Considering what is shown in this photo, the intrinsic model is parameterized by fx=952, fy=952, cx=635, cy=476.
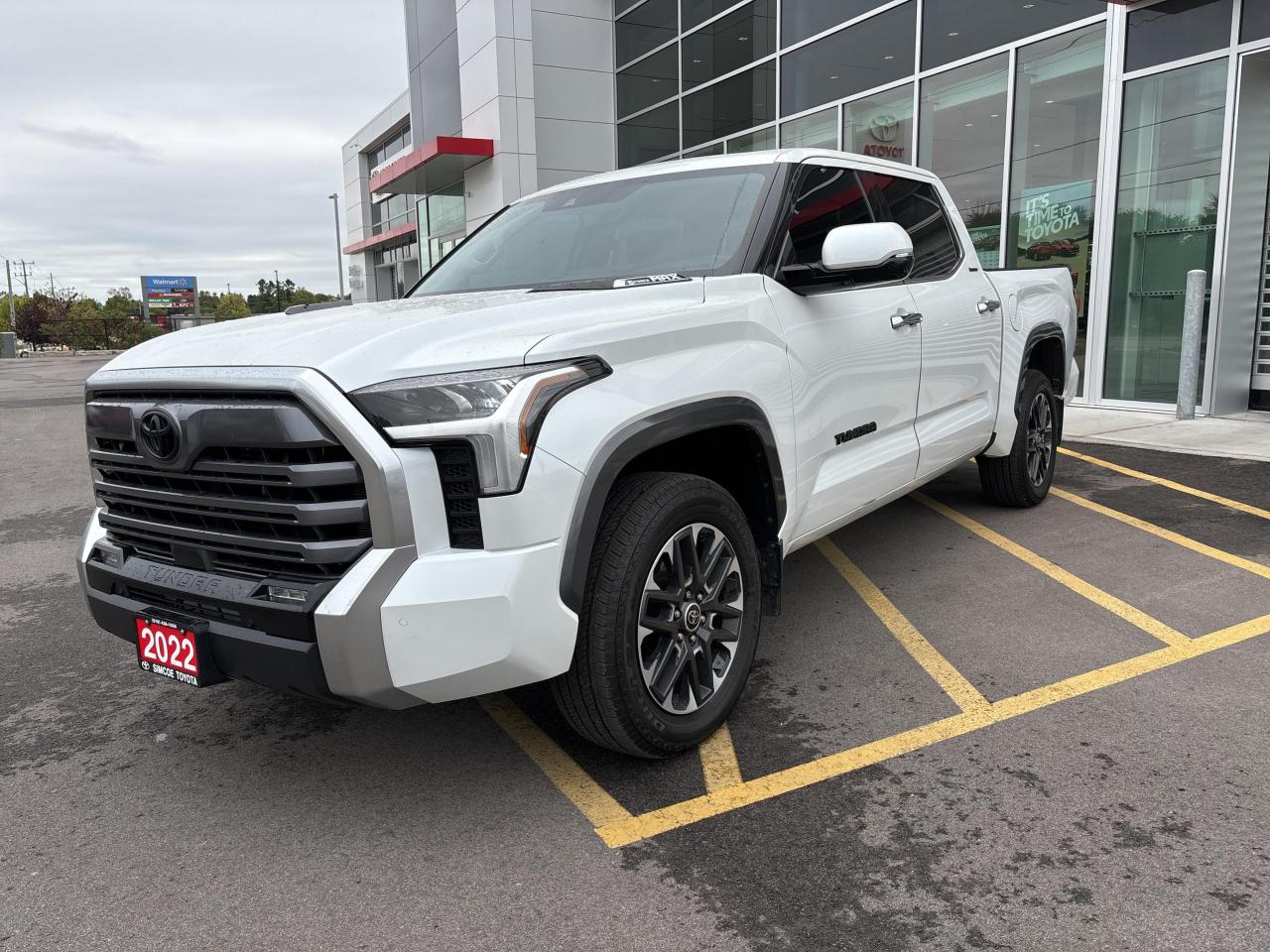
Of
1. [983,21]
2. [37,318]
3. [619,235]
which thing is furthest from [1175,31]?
[37,318]

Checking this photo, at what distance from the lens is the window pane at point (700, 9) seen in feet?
52.9

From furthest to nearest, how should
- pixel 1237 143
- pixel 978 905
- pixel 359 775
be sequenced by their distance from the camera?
pixel 1237 143
pixel 359 775
pixel 978 905

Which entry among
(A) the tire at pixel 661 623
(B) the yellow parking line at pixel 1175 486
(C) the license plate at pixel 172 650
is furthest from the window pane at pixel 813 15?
(C) the license plate at pixel 172 650

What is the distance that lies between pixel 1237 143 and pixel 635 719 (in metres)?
9.29

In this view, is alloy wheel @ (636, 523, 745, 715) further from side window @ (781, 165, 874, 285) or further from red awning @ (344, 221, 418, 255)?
red awning @ (344, 221, 418, 255)

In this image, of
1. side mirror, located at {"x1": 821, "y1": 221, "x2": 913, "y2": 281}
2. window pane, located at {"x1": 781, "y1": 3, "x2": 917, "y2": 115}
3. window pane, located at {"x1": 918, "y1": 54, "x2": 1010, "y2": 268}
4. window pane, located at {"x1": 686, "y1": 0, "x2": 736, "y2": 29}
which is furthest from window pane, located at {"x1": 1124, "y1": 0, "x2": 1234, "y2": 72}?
side mirror, located at {"x1": 821, "y1": 221, "x2": 913, "y2": 281}

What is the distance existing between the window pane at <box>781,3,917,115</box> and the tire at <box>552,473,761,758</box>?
11.1 metres

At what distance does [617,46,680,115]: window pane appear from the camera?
59.2 feet

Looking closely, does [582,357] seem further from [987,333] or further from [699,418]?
[987,333]

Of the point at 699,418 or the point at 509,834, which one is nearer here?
the point at 509,834

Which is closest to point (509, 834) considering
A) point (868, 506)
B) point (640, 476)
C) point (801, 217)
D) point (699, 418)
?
point (640, 476)

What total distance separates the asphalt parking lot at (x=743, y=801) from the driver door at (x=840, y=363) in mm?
709

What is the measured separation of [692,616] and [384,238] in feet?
128

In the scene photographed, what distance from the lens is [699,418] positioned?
2.81m
